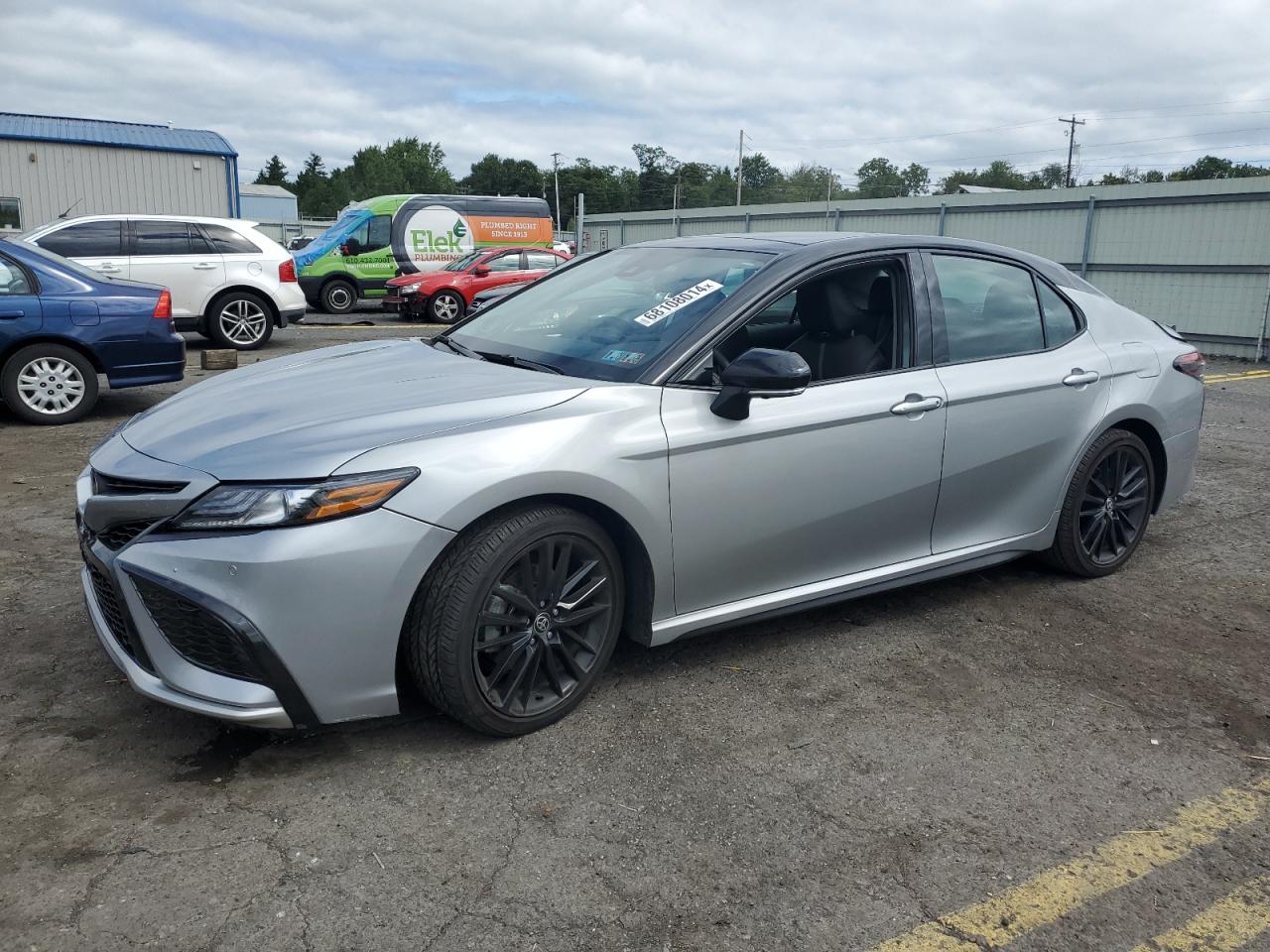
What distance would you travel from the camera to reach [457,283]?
723 inches

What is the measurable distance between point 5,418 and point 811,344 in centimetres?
708

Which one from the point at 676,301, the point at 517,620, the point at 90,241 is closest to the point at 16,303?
the point at 90,241

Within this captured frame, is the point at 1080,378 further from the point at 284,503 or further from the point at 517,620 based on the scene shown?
the point at 284,503

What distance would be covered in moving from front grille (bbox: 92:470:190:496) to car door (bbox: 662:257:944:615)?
146 cm

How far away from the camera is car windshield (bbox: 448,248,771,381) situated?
141 inches

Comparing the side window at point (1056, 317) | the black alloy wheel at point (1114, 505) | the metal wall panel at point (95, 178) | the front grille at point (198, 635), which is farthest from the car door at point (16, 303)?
the metal wall panel at point (95, 178)

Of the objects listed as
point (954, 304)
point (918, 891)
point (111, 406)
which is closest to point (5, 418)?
point (111, 406)

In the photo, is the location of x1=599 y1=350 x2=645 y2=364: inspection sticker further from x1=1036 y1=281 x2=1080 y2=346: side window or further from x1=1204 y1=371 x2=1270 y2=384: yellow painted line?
x1=1204 y1=371 x2=1270 y2=384: yellow painted line

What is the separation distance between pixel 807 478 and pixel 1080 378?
1597 millimetres

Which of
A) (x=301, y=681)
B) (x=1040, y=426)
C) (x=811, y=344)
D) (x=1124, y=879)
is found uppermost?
(x=811, y=344)

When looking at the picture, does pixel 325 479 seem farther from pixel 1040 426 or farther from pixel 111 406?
pixel 111 406

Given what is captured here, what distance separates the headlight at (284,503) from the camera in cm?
274

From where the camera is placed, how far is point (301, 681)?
2.76 meters

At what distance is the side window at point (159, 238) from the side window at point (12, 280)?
463 centimetres
